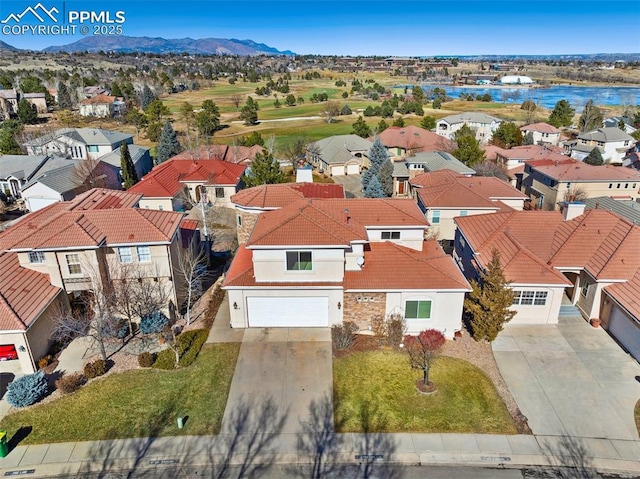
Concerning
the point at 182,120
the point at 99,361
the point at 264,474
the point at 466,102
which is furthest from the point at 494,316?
the point at 466,102

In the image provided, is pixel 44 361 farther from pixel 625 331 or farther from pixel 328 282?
pixel 625 331

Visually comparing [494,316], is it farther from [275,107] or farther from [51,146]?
[275,107]

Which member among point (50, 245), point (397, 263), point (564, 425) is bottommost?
point (564, 425)

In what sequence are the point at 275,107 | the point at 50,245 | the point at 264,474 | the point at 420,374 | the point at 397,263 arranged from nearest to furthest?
1. the point at 264,474
2. the point at 420,374
3. the point at 50,245
4. the point at 397,263
5. the point at 275,107

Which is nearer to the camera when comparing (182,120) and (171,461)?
(171,461)

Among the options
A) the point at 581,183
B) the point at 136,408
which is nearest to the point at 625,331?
the point at 136,408

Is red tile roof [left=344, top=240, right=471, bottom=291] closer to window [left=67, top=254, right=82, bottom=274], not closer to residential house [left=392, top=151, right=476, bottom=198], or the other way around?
Answer: window [left=67, top=254, right=82, bottom=274]

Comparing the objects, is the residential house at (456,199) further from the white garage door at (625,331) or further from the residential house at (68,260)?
the residential house at (68,260)
